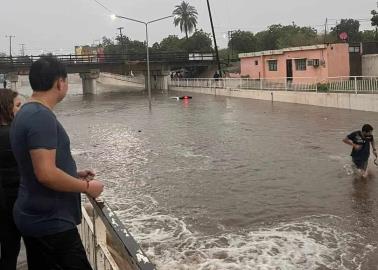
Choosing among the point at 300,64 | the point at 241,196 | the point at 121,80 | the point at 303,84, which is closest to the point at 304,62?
the point at 300,64

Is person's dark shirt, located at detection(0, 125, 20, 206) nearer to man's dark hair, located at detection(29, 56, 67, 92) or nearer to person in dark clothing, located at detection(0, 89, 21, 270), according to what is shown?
person in dark clothing, located at detection(0, 89, 21, 270)

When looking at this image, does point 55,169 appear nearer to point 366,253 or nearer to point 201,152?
point 366,253

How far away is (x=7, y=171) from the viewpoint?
3.61m

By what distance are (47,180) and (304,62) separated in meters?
33.9

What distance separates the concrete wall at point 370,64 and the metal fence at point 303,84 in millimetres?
4084

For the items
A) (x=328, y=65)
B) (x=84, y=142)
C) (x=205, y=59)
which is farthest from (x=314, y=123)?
(x=205, y=59)

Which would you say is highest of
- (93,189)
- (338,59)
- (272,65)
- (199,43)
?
(199,43)

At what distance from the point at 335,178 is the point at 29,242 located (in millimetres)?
8714

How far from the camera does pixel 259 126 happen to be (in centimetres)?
2023

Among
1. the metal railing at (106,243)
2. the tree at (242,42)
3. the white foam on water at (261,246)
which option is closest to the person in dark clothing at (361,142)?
the white foam on water at (261,246)

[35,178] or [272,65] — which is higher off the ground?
[272,65]

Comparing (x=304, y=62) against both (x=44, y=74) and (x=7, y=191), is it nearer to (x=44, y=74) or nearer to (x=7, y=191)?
(x=7, y=191)

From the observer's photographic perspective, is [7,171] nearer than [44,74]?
No

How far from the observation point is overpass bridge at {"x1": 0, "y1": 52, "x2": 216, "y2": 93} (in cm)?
5500
